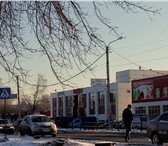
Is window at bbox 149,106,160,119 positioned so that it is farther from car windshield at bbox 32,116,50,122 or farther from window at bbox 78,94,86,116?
car windshield at bbox 32,116,50,122

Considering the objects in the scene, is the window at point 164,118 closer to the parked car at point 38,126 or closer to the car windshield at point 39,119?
the parked car at point 38,126

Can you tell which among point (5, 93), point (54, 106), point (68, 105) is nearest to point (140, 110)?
point (68, 105)

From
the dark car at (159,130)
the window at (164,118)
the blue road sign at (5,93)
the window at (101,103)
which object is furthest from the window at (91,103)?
the window at (164,118)

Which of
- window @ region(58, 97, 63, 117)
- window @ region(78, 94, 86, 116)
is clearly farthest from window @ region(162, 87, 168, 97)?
window @ region(58, 97, 63, 117)

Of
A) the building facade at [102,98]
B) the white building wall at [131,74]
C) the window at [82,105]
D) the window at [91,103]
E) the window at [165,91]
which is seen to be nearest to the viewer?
the window at [165,91]

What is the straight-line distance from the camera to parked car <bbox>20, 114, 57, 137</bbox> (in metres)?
28.6

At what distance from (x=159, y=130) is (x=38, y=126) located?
1095 cm

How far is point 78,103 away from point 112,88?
10.9 metres

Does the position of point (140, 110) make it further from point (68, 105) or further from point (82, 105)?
point (68, 105)

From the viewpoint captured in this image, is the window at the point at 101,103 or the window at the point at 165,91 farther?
the window at the point at 101,103

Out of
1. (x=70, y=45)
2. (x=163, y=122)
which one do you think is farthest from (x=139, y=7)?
(x=163, y=122)

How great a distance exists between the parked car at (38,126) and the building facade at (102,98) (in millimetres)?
53338

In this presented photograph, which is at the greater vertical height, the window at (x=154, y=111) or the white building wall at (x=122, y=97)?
the white building wall at (x=122, y=97)

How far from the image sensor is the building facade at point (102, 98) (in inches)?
3489
